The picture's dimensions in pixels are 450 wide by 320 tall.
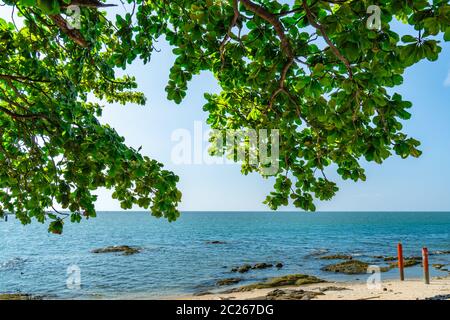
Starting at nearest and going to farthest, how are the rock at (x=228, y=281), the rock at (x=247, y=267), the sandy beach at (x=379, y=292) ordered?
1. the sandy beach at (x=379, y=292)
2. the rock at (x=228, y=281)
3. the rock at (x=247, y=267)

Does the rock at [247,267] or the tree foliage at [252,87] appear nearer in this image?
the tree foliage at [252,87]

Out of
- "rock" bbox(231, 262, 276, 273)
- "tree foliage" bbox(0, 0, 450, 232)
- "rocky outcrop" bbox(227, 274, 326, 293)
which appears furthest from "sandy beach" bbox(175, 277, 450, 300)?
"tree foliage" bbox(0, 0, 450, 232)

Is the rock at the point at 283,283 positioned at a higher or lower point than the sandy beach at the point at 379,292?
lower

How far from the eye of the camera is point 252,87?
441 cm

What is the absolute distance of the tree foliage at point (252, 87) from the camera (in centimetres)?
321

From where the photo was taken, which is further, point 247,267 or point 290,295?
point 247,267

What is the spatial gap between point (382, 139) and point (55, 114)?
4.16m

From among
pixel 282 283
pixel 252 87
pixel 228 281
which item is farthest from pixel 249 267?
pixel 252 87

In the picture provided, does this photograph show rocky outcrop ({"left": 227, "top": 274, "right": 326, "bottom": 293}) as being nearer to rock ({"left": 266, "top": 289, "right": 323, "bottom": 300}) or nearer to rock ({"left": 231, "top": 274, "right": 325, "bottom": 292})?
rock ({"left": 231, "top": 274, "right": 325, "bottom": 292})

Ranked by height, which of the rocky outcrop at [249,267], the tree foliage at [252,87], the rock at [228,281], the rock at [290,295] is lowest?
the rocky outcrop at [249,267]

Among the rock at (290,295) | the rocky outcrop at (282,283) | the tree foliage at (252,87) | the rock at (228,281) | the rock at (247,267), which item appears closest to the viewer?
the tree foliage at (252,87)

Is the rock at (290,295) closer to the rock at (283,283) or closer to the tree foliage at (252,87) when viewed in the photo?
the rock at (283,283)

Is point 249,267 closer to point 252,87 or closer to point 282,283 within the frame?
point 282,283

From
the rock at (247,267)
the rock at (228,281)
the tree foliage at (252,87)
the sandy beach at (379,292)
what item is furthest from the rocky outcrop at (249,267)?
the tree foliage at (252,87)
